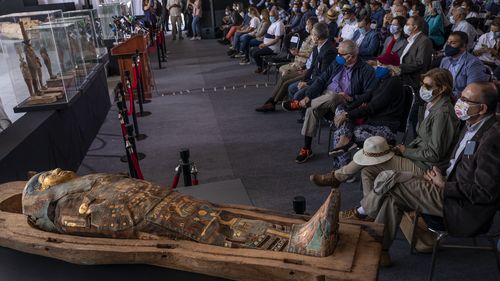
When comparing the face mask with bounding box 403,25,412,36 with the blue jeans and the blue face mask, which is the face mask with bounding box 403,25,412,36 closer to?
the blue face mask

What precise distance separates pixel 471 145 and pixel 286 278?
1509 mm

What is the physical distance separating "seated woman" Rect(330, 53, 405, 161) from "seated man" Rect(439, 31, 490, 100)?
673 mm

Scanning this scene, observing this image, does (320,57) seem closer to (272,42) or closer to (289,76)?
(289,76)

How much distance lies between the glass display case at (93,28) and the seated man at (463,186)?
6.74m

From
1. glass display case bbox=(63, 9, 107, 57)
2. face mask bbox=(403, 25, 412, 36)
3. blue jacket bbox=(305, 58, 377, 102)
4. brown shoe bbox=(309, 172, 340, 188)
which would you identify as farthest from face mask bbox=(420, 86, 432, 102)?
glass display case bbox=(63, 9, 107, 57)

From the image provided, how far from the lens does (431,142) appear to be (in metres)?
3.43

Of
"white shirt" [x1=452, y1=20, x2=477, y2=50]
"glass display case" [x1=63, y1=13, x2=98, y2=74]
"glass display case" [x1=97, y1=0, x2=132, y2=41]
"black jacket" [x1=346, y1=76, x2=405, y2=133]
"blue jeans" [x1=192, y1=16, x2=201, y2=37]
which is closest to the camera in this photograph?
"black jacket" [x1=346, y1=76, x2=405, y2=133]

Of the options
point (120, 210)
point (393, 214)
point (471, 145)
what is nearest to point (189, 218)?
point (120, 210)

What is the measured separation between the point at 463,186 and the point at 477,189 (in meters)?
Answer: 0.09

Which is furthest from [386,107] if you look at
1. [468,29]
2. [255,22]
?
[255,22]

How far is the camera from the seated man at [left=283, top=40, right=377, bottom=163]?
15.8 ft

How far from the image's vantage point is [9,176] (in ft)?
12.3

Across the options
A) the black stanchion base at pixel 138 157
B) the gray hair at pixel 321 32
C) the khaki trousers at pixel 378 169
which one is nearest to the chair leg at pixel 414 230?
the khaki trousers at pixel 378 169

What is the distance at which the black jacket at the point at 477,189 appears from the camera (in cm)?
262
